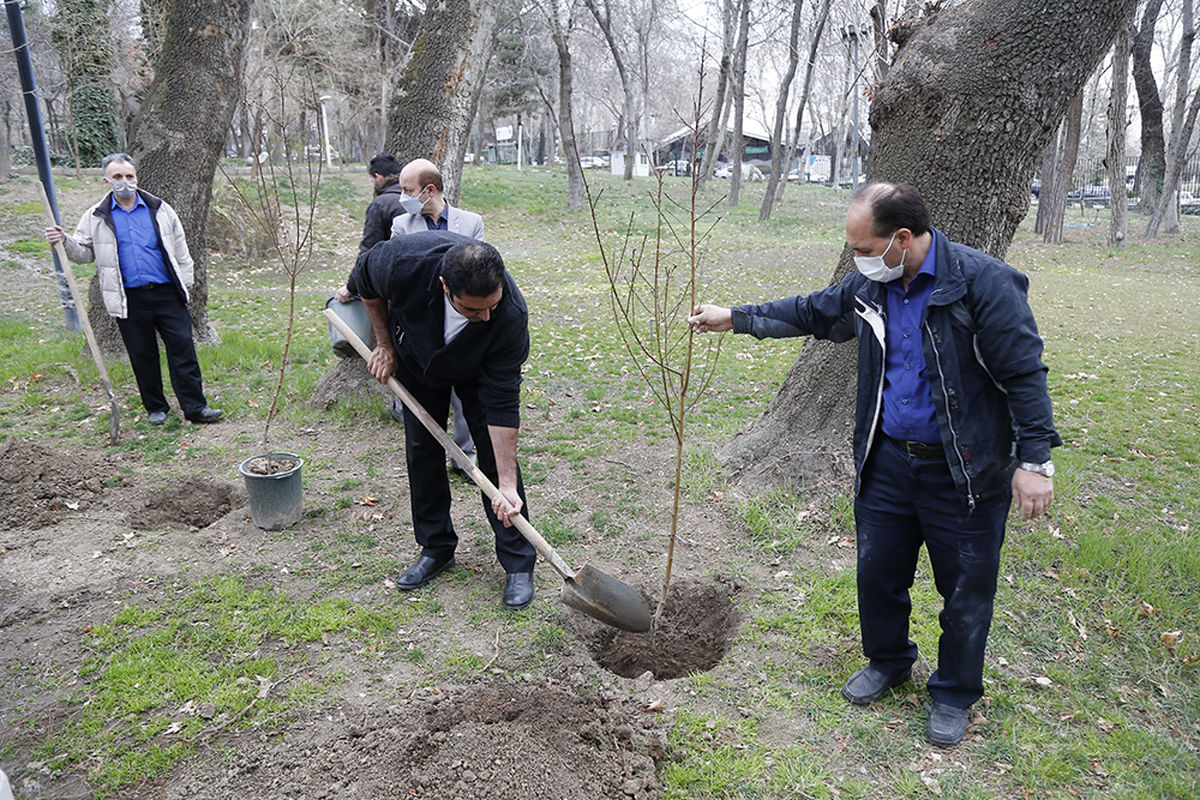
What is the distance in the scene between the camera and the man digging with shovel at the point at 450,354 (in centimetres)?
302

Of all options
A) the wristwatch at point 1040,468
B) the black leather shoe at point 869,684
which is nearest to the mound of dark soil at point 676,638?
the black leather shoe at point 869,684

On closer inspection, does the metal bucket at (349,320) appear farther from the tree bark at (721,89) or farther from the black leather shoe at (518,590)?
the tree bark at (721,89)

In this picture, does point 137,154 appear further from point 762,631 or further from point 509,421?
point 762,631

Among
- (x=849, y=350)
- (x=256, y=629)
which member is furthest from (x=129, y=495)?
(x=849, y=350)

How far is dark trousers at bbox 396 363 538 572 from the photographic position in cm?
364

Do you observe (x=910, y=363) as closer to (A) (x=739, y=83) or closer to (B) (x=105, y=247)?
(B) (x=105, y=247)

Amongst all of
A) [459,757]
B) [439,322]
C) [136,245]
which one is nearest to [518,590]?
[459,757]

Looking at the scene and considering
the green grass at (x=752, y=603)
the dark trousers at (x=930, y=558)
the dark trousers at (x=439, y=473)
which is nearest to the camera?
the dark trousers at (x=930, y=558)

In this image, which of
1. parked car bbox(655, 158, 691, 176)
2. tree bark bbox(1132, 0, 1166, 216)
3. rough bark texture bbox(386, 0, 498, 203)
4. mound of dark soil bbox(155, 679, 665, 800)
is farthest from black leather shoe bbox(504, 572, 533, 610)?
tree bark bbox(1132, 0, 1166, 216)

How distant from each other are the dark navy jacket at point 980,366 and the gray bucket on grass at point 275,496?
3265mm

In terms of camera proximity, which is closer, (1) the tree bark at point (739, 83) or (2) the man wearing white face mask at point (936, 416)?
(2) the man wearing white face mask at point (936, 416)

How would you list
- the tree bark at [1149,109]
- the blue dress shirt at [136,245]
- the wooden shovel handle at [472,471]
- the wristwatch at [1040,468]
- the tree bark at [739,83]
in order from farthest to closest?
1. the tree bark at [739,83]
2. the tree bark at [1149,109]
3. the blue dress shirt at [136,245]
4. the wooden shovel handle at [472,471]
5. the wristwatch at [1040,468]

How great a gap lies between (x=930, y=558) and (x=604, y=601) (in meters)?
1.32

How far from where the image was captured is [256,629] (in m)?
3.48
